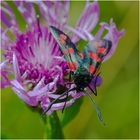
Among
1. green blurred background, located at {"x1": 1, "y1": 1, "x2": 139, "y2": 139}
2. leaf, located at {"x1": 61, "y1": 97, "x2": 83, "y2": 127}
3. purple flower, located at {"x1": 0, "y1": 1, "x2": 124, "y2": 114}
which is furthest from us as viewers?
green blurred background, located at {"x1": 1, "y1": 1, "x2": 139, "y2": 139}

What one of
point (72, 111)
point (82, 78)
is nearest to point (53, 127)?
point (72, 111)

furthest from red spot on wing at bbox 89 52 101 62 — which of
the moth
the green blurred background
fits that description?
the green blurred background

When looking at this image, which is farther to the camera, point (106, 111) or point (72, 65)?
point (106, 111)

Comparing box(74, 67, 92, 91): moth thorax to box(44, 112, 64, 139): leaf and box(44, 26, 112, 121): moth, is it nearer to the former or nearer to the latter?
box(44, 26, 112, 121): moth

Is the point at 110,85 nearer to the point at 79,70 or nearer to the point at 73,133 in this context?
the point at 73,133

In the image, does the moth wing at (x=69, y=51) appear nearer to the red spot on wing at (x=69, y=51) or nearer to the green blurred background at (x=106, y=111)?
the red spot on wing at (x=69, y=51)

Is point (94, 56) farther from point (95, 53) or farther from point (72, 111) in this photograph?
point (72, 111)
